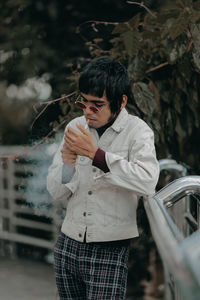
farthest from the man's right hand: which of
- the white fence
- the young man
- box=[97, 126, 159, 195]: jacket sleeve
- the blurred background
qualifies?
the white fence

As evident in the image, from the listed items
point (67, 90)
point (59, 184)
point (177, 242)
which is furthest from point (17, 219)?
point (177, 242)

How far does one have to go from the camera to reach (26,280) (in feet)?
12.8

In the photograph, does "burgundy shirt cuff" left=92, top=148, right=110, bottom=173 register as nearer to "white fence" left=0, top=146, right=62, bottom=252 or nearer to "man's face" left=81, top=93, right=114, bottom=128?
"man's face" left=81, top=93, right=114, bottom=128

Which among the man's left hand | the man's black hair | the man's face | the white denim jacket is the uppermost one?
the man's black hair

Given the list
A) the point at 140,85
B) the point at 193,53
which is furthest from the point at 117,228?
the point at 193,53

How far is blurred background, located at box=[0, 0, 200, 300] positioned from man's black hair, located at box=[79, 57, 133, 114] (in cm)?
40

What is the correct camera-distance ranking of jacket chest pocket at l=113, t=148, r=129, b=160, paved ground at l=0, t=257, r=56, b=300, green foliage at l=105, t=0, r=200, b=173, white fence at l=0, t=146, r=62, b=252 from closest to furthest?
jacket chest pocket at l=113, t=148, r=129, b=160 → green foliage at l=105, t=0, r=200, b=173 → paved ground at l=0, t=257, r=56, b=300 → white fence at l=0, t=146, r=62, b=252

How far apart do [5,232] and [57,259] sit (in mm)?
3031

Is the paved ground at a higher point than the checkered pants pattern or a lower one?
lower

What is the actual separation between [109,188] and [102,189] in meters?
0.03

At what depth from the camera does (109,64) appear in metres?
1.64

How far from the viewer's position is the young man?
1.58 m

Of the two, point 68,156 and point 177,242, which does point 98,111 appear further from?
point 177,242

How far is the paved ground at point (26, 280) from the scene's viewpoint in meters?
3.61
